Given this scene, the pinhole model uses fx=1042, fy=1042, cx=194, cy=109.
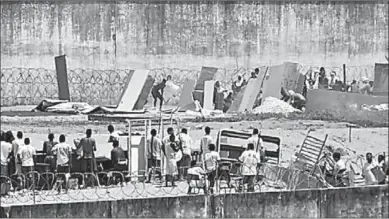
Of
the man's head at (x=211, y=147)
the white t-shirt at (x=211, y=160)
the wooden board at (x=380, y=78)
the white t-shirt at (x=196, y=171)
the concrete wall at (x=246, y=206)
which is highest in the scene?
the wooden board at (x=380, y=78)

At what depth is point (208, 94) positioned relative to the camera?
24484 millimetres

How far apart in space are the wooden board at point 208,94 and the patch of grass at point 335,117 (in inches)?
34.2

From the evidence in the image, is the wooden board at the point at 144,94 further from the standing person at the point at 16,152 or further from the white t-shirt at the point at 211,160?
the white t-shirt at the point at 211,160

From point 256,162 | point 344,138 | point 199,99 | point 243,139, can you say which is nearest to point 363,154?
point 344,138

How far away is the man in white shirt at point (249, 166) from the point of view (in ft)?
51.1

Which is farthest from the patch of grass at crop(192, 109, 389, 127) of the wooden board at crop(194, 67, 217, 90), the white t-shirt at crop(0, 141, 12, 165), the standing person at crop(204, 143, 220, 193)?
the white t-shirt at crop(0, 141, 12, 165)

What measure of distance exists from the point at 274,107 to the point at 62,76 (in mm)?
5358

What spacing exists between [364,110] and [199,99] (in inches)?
152

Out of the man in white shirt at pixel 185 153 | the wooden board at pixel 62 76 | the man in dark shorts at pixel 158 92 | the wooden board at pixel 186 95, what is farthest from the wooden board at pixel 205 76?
the man in white shirt at pixel 185 153

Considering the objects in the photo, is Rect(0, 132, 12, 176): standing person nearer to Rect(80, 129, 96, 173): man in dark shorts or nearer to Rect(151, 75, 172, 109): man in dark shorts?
Rect(80, 129, 96, 173): man in dark shorts

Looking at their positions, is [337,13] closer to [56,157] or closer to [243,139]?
[243,139]

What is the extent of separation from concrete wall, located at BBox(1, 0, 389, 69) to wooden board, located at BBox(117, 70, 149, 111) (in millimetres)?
1185

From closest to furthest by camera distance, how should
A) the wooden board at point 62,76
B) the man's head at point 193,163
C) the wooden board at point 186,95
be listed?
the man's head at point 193,163, the wooden board at point 186,95, the wooden board at point 62,76

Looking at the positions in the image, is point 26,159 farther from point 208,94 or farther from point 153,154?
point 208,94
